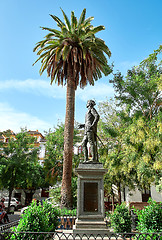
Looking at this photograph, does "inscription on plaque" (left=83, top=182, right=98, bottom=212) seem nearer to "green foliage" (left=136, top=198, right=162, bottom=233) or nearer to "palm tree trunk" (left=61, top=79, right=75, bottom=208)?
"green foliage" (left=136, top=198, right=162, bottom=233)

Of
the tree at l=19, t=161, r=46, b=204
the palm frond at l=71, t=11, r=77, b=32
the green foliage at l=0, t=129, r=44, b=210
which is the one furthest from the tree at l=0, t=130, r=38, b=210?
the palm frond at l=71, t=11, r=77, b=32

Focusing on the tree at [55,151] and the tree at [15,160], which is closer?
the tree at [15,160]

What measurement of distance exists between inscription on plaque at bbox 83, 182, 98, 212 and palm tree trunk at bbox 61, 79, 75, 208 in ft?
18.8

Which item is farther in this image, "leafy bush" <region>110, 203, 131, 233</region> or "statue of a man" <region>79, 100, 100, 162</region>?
"statue of a man" <region>79, 100, 100, 162</region>

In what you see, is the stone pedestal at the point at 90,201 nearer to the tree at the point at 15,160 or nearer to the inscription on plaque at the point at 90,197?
the inscription on plaque at the point at 90,197

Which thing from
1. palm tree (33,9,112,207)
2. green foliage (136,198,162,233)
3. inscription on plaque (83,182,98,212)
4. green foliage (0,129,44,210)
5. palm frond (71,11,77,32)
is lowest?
green foliage (136,198,162,233)

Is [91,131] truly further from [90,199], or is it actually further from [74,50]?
[74,50]

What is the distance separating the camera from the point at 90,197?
8.27m

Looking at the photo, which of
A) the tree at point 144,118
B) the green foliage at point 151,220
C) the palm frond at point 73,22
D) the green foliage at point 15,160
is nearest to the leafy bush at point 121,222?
the green foliage at point 151,220

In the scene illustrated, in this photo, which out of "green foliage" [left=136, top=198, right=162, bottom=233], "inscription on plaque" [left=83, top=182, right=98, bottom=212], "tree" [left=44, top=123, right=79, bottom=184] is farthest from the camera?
"tree" [left=44, top=123, right=79, bottom=184]

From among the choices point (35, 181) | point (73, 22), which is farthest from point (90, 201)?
point (35, 181)

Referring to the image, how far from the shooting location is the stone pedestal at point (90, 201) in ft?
25.3

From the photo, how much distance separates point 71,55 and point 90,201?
11550mm

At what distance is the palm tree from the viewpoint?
15297mm
